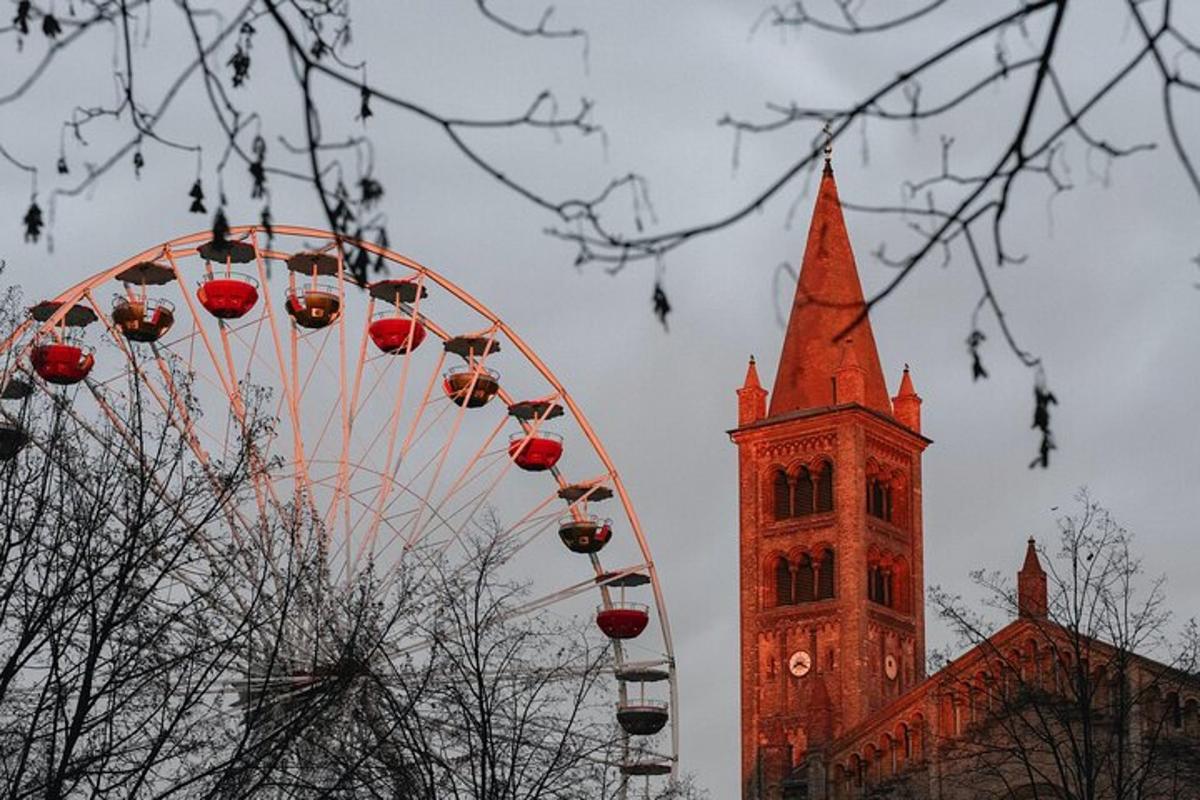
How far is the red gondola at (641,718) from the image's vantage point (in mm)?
40875

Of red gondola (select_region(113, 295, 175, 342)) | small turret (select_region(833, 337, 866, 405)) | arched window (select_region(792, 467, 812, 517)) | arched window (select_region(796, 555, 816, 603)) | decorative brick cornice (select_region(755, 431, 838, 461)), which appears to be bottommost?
red gondola (select_region(113, 295, 175, 342))

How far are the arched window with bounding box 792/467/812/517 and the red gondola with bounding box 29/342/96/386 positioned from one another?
48.0 meters

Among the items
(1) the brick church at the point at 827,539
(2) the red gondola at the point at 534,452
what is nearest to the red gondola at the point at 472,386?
(2) the red gondola at the point at 534,452

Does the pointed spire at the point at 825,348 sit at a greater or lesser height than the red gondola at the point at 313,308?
greater

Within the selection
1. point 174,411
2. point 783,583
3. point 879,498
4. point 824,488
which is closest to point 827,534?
point 824,488

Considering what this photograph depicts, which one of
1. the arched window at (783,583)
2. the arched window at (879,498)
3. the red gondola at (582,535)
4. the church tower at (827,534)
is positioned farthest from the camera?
the arched window at (879,498)

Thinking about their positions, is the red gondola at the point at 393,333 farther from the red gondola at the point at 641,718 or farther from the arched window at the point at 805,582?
the arched window at the point at 805,582

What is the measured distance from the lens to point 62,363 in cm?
3628

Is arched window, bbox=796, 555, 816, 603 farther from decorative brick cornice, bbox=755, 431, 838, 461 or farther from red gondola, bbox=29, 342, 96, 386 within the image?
red gondola, bbox=29, 342, 96, 386

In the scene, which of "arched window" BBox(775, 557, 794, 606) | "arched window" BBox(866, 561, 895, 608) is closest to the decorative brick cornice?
"arched window" BBox(775, 557, 794, 606)

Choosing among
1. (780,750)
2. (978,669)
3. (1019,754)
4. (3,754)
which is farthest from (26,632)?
(780,750)

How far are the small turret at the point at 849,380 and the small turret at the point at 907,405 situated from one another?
411cm

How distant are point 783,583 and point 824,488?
3556 mm

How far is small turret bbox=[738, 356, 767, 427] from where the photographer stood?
84062 millimetres
